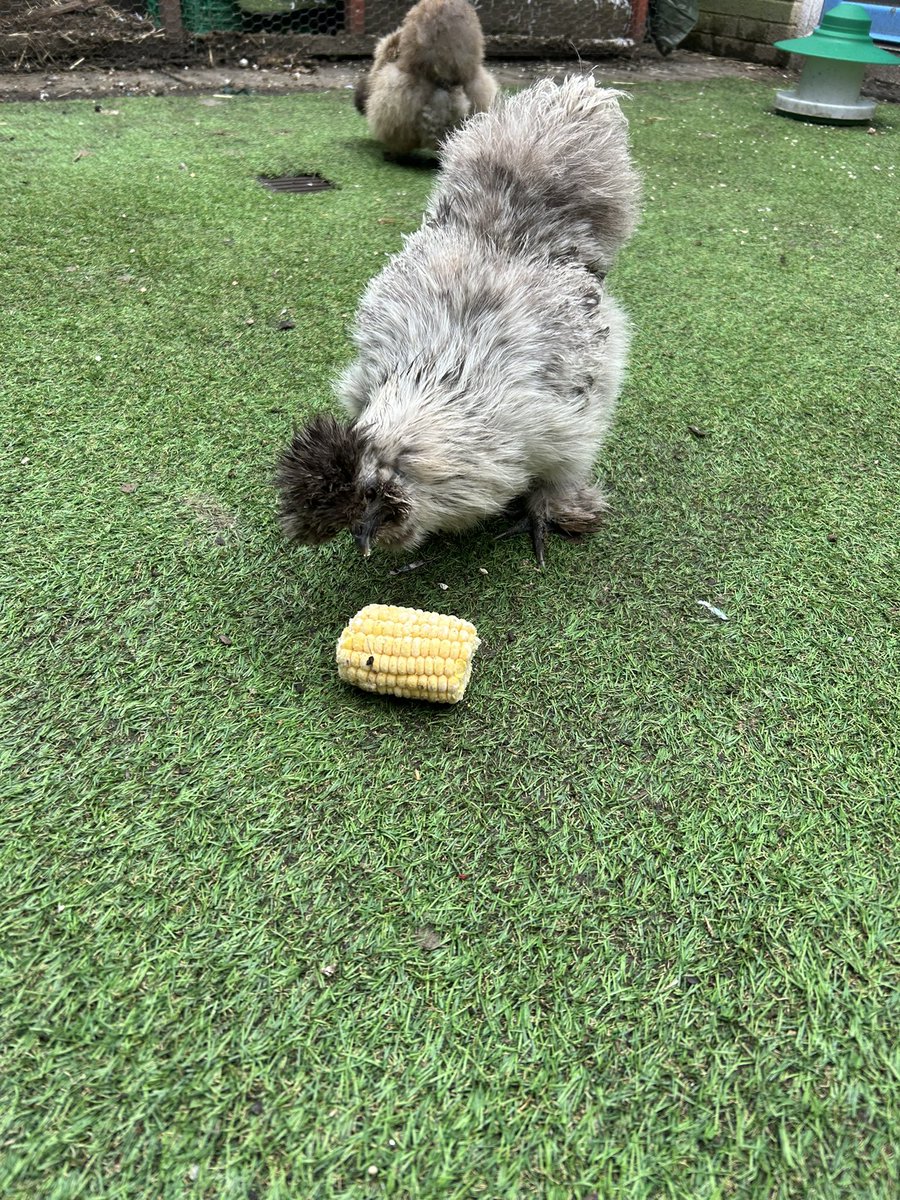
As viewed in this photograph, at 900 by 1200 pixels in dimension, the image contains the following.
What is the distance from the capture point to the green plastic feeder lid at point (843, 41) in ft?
21.9

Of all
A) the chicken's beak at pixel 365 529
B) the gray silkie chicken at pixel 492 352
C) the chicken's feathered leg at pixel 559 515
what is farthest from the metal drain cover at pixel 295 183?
the chicken's beak at pixel 365 529

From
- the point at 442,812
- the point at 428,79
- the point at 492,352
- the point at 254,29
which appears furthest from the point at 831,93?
the point at 442,812

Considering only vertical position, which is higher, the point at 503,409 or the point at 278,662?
the point at 503,409

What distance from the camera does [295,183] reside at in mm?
5055

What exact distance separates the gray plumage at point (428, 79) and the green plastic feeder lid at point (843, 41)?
9.94 ft

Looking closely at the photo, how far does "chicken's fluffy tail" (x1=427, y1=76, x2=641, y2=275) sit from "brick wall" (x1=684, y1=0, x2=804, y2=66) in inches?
305

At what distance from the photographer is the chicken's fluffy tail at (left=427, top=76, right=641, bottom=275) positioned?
2.52 meters

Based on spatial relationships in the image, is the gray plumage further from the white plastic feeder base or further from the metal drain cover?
the white plastic feeder base

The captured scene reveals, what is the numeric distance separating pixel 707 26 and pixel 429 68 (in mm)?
6009

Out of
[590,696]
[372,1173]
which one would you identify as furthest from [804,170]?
[372,1173]

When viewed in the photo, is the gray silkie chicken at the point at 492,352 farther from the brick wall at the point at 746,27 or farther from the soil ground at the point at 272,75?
the brick wall at the point at 746,27

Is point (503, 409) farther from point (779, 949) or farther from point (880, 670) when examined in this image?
point (779, 949)

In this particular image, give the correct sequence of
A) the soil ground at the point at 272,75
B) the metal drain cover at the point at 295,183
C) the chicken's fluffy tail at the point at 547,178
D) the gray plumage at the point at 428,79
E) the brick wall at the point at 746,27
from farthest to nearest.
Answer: the brick wall at the point at 746,27, the soil ground at the point at 272,75, the gray plumage at the point at 428,79, the metal drain cover at the point at 295,183, the chicken's fluffy tail at the point at 547,178

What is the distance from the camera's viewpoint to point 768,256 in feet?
14.7
